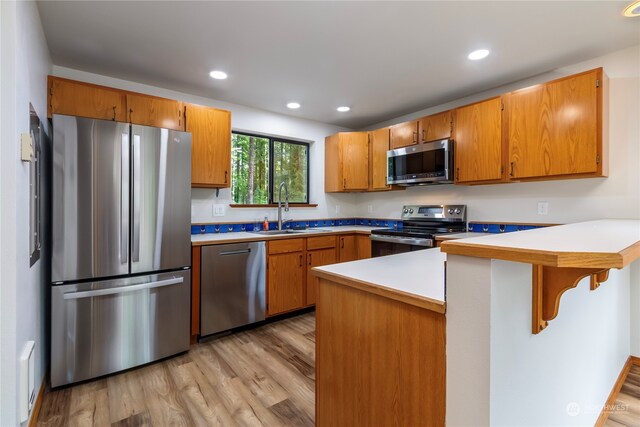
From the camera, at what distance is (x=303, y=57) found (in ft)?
7.69

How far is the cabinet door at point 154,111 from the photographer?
2.43 meters

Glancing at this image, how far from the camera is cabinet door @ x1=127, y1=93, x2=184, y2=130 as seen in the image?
7.97 feet

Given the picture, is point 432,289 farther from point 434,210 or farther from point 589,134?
point 434,210

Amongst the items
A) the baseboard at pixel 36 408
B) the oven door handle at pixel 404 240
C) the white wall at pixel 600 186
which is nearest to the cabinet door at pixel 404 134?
the white wall at pixel 600 186

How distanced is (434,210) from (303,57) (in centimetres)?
219

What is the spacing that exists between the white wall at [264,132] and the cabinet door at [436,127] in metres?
1.43

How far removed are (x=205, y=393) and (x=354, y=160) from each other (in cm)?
300

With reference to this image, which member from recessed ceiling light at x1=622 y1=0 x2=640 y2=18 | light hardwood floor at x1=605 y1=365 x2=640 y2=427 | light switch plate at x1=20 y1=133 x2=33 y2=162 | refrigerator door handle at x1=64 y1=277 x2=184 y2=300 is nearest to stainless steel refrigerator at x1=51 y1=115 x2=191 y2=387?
refrigerator door handle at x1=64 y1=277 x2=184 y2=300

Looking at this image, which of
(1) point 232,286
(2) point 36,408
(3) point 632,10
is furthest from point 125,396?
(3) point 632,10

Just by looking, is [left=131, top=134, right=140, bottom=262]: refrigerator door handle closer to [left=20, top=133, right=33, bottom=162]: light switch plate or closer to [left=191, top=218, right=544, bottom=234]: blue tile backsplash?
[left=20, top=133, right=33, bottom=162]: light switch plate

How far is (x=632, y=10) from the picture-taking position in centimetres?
175

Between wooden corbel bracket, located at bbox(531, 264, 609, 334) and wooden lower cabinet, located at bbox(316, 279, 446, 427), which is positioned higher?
wooden corbel bracket, located at bbox(531, 264, 609, 334)

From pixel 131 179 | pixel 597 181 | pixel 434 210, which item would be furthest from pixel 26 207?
pixel 597 181

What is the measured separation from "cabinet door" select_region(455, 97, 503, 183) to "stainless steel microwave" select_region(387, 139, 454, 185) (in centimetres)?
10
